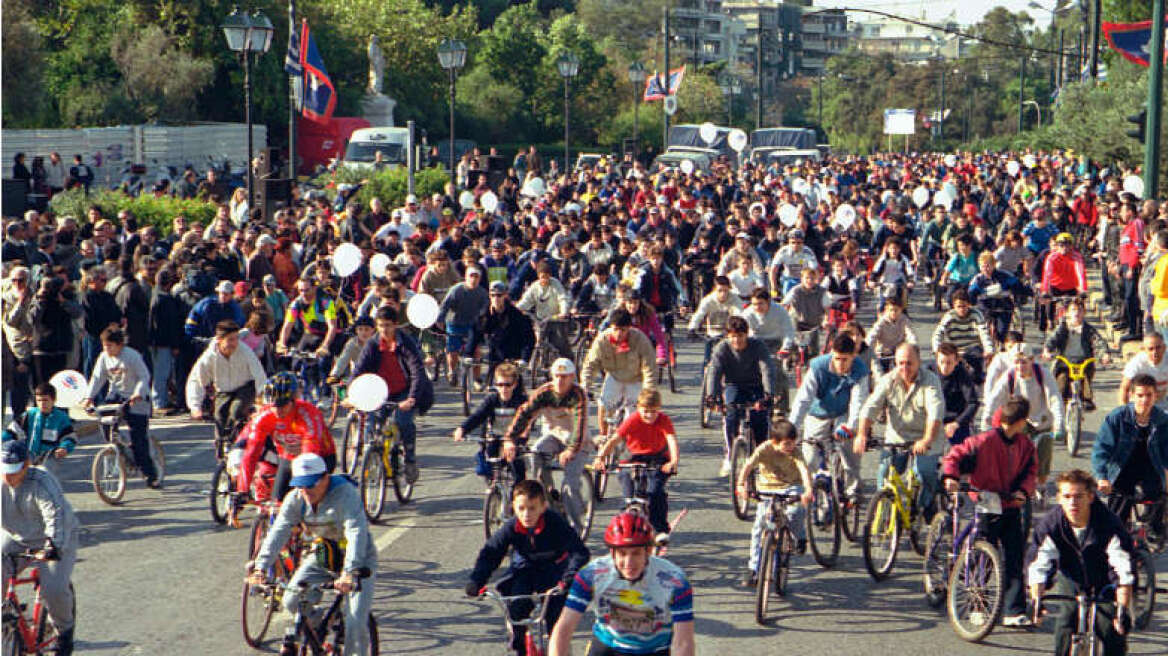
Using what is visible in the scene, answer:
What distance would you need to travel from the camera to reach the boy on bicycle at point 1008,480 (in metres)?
10.3

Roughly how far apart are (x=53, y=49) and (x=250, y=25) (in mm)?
32814

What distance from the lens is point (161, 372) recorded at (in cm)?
1831

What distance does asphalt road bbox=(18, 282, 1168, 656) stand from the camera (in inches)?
395

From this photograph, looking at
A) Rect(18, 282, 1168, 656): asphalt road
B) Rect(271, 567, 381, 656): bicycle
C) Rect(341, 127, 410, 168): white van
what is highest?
Rect(341, 127, 410, 168): white van

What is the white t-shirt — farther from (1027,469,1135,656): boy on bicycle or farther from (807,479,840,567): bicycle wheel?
(1027,469,1135,656): boy on bicycle

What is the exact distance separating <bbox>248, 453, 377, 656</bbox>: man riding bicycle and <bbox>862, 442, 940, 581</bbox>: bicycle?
3.87 metres

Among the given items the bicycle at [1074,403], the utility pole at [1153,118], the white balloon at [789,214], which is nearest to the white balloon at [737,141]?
the white balloon at [789,214]

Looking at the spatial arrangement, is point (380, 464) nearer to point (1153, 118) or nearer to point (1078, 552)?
point (1078, 552)

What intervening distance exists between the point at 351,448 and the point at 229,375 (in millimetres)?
1333

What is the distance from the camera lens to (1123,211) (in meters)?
25.5

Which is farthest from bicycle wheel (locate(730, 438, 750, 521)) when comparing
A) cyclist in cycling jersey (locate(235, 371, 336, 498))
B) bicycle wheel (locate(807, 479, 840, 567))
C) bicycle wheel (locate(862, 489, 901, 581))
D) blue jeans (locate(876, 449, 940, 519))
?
cyclist in cycling jersey (locate(235, 371, 336, 498))

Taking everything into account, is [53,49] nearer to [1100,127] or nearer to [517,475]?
[1100,127]

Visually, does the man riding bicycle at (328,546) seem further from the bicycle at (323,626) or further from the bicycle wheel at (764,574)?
the bicycle wheel at (764,574)

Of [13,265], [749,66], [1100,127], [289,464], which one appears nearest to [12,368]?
[13,265]
